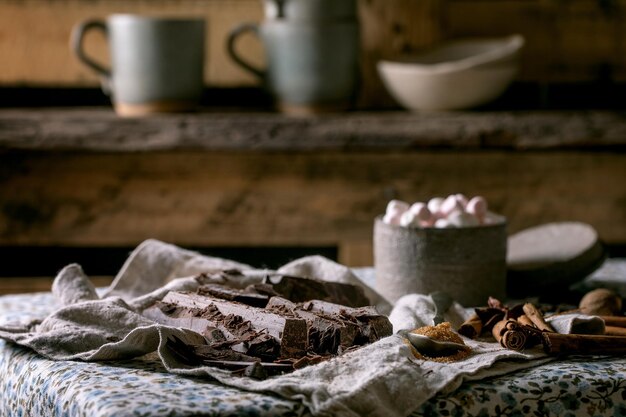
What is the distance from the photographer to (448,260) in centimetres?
170

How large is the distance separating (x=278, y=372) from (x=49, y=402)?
0.92 feet

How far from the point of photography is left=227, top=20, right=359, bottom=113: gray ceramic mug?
8.92 ft

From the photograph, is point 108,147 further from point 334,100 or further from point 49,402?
point 49,402

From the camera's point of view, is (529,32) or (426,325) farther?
(529,32)

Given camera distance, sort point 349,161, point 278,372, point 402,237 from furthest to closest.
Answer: point 349,161
point 402,237
point 278,372

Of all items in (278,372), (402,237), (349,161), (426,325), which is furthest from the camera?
(349,161)

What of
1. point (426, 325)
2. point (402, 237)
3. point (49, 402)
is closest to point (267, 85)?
point (402, 237)

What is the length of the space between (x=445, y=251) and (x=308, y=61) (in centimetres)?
115

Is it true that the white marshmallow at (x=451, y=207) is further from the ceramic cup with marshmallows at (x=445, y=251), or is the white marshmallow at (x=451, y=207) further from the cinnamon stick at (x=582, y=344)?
the cinnamon stick at (x=582, y=344)

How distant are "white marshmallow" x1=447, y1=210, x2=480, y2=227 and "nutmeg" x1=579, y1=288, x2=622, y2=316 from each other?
21 centimetres

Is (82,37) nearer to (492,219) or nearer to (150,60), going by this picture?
(150,60)

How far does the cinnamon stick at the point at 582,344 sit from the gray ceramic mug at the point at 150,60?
157 cm

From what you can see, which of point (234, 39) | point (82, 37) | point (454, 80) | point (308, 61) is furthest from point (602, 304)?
point (82, 37)

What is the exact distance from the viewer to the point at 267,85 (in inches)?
111
